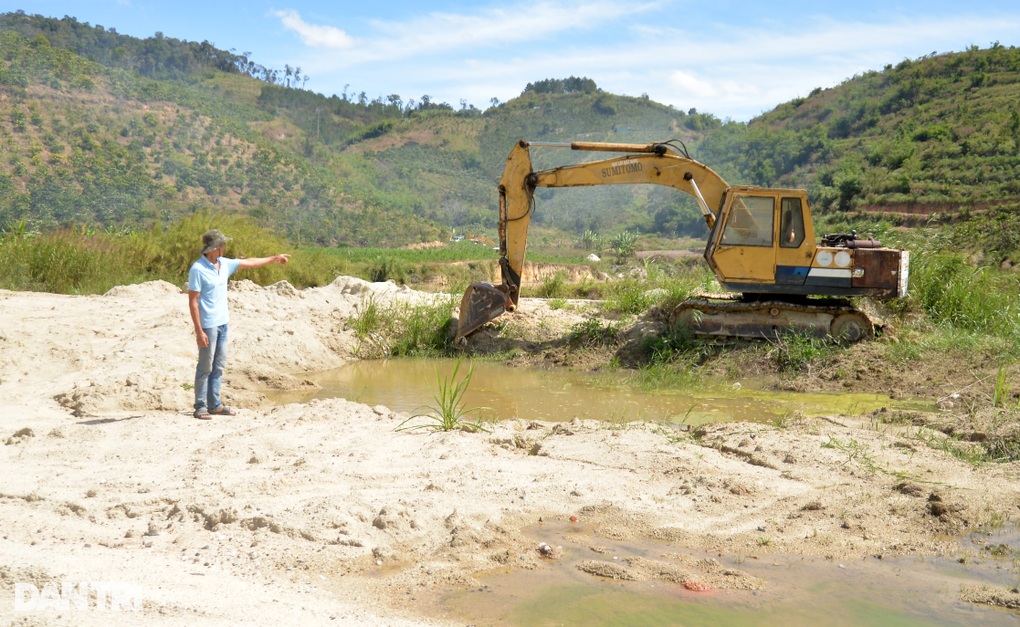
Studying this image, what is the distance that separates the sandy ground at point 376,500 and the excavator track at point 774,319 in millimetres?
4448

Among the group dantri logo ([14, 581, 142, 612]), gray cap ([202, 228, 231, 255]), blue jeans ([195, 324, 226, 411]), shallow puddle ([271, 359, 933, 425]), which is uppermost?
gray cap ([202, 228, 231, 255])

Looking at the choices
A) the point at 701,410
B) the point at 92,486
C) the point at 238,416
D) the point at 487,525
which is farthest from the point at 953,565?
the point at 238,416

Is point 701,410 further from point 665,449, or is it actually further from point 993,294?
point 993,294

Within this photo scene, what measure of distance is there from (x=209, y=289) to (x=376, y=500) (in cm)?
322

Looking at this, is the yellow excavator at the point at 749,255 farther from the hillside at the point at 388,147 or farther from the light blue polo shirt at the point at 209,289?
the hillside at the point at 388,147

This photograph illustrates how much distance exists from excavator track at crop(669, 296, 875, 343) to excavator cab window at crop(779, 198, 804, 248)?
0.94m

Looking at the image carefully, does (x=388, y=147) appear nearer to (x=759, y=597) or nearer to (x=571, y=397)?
(x=571, y=397)

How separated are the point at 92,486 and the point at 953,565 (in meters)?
5.42

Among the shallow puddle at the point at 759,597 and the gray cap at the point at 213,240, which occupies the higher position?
the gray cap at the point at 213,240

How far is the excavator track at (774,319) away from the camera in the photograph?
12.5m

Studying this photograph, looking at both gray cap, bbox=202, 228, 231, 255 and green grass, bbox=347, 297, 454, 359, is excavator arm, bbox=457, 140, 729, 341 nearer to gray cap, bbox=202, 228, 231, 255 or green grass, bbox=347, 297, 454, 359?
green grass, bbox=347, 297, 454, 359

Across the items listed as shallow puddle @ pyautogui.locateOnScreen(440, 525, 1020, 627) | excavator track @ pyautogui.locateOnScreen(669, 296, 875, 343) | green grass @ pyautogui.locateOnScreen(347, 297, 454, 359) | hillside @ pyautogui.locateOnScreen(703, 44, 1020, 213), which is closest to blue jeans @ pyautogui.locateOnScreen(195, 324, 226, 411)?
shallow puddle @ pyautogui.locateOnScreen(440, 525, 1020, 627)

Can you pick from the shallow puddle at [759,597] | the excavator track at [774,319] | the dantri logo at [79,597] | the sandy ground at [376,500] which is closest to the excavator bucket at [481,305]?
the excavator track at [774,319]

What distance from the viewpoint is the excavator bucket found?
42.8 ft
